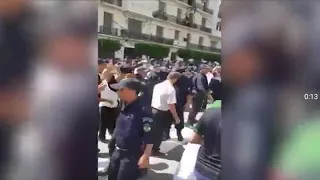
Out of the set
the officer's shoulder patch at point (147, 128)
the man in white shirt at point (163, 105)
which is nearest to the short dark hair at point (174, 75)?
the man in white shirt at point (163, 105)

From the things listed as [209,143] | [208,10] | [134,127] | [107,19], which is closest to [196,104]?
[209,143]

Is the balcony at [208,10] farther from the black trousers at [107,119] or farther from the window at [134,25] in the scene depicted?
the black trousers at [107,119]

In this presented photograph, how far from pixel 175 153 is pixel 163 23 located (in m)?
0.53

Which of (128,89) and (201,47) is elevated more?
(201,47)

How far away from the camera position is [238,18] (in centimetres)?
157

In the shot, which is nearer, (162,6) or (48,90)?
(48,90)

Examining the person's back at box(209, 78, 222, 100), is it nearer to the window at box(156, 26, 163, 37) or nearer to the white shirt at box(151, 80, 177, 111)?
the white shirt at box(151, 80, 177, 111)

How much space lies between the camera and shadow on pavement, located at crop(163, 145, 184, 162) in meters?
1.67

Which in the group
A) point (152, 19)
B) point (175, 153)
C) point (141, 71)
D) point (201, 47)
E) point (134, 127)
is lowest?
point (175, 153)

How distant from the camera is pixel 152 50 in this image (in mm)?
1688

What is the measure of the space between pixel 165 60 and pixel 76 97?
0.38 metres

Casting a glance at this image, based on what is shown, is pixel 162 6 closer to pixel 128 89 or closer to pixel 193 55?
pixel 193 55

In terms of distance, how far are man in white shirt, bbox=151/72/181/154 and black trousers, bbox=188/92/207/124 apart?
59 millimetres

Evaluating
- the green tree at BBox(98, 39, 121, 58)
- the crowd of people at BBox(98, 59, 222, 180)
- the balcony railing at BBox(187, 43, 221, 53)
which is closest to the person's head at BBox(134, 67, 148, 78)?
the crowd of people at BBox(98, 59, 222, 180)
